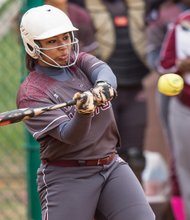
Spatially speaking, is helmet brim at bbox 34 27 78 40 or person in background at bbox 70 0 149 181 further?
person in background at bbox 70 0 149 181

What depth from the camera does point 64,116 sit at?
4.89m

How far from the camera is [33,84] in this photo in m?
5.05

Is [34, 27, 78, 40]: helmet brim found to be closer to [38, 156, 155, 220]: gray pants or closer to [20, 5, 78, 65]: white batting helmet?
[20, 5, 78, 65]: white batting helmet

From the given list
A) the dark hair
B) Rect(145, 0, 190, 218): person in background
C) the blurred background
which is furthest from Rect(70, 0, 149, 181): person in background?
the dark hair

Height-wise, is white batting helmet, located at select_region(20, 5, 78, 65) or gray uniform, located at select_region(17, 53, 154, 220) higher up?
white batting helmet, located at select_region(20, 5, 78, 65)

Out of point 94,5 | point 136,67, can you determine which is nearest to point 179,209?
point 136,67

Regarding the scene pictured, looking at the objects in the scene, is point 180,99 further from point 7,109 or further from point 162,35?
point 7,109

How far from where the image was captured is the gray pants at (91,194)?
5004 mm

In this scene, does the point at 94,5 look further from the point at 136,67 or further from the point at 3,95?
the point at 3,95

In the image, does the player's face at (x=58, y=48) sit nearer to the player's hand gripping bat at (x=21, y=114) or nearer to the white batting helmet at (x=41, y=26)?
the white batting helmet at (x=41, y=26)

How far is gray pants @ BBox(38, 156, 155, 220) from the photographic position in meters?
5.00

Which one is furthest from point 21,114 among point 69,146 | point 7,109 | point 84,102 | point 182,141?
point 7,109

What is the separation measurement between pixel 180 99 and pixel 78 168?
236 cm

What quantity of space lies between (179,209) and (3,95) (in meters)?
1.82
